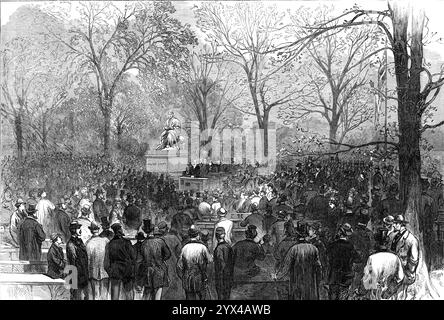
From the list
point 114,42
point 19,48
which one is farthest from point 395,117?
point 19,48

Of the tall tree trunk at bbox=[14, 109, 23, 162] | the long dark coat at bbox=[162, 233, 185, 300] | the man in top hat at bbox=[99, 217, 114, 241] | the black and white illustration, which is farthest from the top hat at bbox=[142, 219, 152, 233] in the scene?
the tall tree trunk at bbox=[14, 109, 23, 162]

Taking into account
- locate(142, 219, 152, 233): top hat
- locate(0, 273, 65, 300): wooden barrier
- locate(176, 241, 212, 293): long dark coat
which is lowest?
locate(0, 273, 65, 300): wooden barrier

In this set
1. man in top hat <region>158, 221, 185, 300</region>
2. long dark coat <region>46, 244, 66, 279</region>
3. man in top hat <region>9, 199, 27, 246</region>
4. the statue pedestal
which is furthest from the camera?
man in top hat <region>9, 199, 27, 246</region>

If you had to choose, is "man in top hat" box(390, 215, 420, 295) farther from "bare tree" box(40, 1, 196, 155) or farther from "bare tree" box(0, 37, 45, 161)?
"bare tree" box(0, 37, 45, 161)

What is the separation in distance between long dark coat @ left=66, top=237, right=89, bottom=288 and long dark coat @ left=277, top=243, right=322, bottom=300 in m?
3.05

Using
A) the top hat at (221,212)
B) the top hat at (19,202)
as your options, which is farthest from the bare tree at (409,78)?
the top hat at (19,202)

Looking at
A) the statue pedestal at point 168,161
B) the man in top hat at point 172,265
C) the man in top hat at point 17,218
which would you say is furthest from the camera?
the man in top hat at point 17,218

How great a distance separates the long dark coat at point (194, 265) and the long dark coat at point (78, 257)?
1475 mm

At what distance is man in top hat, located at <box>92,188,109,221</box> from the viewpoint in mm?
11000

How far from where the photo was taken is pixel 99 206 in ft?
36.2

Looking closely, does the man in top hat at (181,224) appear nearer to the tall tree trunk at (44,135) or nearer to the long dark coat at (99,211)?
the long dark coat at (99,211)

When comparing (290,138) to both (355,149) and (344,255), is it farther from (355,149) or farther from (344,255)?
(344,255)

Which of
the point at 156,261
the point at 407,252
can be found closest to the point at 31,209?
the point at 156,261

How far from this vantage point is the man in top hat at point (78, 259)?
10742 millimetres
